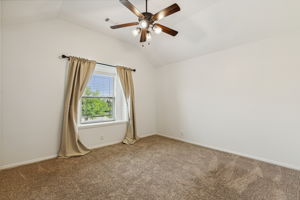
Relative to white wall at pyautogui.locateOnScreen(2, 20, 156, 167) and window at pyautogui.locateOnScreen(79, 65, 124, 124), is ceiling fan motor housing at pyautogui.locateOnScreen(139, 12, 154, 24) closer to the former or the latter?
white wall at pyautogui.locateOnScreen(2, 20, 156, 167)

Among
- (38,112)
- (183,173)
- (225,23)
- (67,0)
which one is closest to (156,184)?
(183,173)

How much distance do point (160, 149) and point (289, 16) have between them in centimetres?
361

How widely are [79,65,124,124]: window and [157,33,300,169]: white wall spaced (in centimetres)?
194

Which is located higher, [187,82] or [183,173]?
[187,82]

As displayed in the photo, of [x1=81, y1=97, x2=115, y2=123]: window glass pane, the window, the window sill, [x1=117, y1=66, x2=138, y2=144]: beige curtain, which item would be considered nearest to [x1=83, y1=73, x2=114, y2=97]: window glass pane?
the window

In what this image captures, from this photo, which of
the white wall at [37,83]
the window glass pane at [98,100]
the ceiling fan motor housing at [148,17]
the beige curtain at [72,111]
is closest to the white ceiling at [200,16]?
the white wall at [37,83]

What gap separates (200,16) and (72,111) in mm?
3397

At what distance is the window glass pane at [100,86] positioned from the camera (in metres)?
3.44

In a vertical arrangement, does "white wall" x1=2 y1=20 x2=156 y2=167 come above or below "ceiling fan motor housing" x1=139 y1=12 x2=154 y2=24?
below

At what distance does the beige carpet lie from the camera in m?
1.67

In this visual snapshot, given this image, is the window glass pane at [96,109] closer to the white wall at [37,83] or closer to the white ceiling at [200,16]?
the white wall at [37,83]

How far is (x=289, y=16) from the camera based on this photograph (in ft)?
7.22

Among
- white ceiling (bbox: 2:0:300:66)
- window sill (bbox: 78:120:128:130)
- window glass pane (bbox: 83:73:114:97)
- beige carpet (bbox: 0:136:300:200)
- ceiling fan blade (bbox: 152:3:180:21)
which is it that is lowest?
beige carpet (bbox: 0:136:300:200)

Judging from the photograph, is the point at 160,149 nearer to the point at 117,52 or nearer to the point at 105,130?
the point at 105,130
